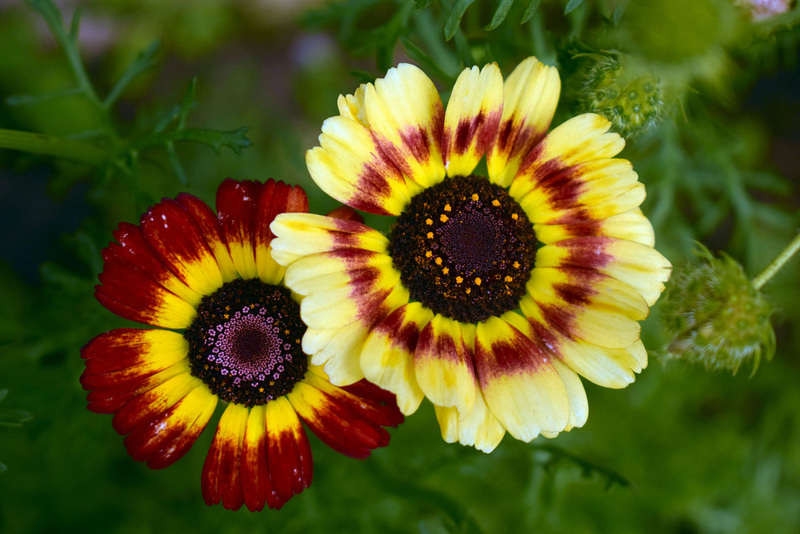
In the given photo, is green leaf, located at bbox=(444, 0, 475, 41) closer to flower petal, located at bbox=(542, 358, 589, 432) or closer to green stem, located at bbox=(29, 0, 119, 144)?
flower petal, located at bbox=(542, 358, 589, 432)

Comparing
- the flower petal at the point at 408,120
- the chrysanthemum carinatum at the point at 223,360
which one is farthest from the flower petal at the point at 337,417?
the flower petal at the point at 408,120

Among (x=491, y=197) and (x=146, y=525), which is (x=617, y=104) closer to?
(x=491, y=197)

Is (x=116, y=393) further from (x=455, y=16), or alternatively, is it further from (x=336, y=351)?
(x=455, y=16)

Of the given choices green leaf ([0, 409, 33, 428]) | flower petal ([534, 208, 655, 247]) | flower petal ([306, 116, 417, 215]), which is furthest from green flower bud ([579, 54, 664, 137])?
green leaf ([0, 409, 33, 428])

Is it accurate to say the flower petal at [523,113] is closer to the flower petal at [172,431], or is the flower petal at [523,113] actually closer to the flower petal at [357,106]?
the flower petal at [357,106]

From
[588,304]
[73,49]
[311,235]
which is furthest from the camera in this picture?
[73,49]

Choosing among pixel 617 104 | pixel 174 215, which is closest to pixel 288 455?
pixel 174 215

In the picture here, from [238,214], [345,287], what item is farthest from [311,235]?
[238,214]
